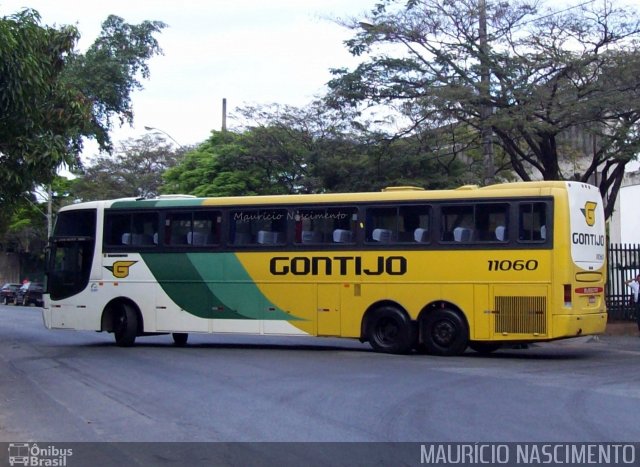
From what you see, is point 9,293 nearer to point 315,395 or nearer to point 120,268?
point 120,268

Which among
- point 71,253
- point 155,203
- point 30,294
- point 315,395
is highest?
point 155,203

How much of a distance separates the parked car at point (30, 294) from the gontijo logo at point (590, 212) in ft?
133

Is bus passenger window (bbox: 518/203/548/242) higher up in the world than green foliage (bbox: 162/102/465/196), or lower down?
lower down

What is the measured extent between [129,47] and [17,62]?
16.5 metres

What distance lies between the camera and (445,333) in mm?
16609

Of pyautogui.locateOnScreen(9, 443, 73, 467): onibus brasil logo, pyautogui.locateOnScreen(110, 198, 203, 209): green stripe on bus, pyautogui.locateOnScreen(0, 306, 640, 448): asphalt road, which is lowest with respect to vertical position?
pyautogui.locateOnScreen(9, 443, 73, 467): onibus brasil logo

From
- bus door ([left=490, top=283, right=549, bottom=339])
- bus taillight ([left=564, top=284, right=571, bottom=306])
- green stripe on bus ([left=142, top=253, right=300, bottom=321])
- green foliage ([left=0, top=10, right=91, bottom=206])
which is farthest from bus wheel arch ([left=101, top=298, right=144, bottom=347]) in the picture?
bus taillight ([left=564, top=284, right=571, bottom=306])

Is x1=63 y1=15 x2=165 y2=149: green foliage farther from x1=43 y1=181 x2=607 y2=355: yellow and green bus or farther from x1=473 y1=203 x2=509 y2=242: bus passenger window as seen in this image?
x1=473 y1=203 x2=509 y2=242: bus passenger window

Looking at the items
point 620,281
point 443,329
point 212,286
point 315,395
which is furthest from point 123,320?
point 620,281

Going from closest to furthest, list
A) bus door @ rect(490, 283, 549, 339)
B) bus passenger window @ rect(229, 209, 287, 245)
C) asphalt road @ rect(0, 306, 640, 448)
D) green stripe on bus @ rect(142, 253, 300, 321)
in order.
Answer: asphalt road @ rect(0, 306, 640, 448) → bus door @ rect(490, 283, 549, 339) → bus passenger window @ rect(229, 209, 287, 245) → green stripe on bus @ rect(142, 253, 300, 321)

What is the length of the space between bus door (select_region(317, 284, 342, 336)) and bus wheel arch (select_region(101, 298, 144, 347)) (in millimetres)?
4309

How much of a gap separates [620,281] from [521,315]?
854cm

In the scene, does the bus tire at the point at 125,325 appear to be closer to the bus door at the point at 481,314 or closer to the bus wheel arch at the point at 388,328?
the bus wheel arch at the point at 388,328

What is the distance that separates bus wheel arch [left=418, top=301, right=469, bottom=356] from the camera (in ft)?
53.8
